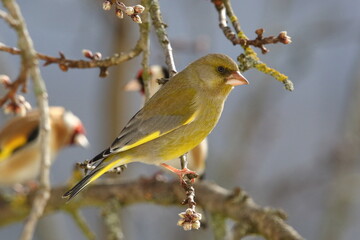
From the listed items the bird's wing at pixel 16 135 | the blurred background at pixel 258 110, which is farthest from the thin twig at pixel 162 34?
the bird's wing at pixel 16 135

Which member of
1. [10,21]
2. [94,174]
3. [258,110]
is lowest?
[94,174]

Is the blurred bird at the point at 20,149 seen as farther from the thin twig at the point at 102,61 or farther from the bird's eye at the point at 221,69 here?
the bird's eye at the point at 221,69

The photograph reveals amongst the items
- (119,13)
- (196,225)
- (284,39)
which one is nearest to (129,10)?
(119,13)

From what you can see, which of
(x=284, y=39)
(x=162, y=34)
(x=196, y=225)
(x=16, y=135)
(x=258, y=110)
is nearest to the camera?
(x=196, y=225)

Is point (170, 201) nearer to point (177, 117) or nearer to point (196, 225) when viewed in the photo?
point (177, 117)

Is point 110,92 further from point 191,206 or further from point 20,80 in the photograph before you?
point 191,206

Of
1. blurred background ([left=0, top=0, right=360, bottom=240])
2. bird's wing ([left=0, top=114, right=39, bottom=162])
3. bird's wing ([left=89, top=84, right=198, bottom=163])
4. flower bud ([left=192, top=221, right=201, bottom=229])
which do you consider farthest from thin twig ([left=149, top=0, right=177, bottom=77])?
bird's wing ([left=0, top=114, right=39, bottom=162])

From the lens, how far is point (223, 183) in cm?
500

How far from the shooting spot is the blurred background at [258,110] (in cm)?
484

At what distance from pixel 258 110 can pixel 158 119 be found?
9.37ft

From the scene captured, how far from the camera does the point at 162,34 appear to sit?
2.17 meters

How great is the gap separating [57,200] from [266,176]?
3.92 m

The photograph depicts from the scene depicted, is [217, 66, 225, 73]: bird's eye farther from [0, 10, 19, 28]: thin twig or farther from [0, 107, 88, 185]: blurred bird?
[0, 107, 88, 185]: blurred bird

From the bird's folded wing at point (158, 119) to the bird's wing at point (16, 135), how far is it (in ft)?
7.91
